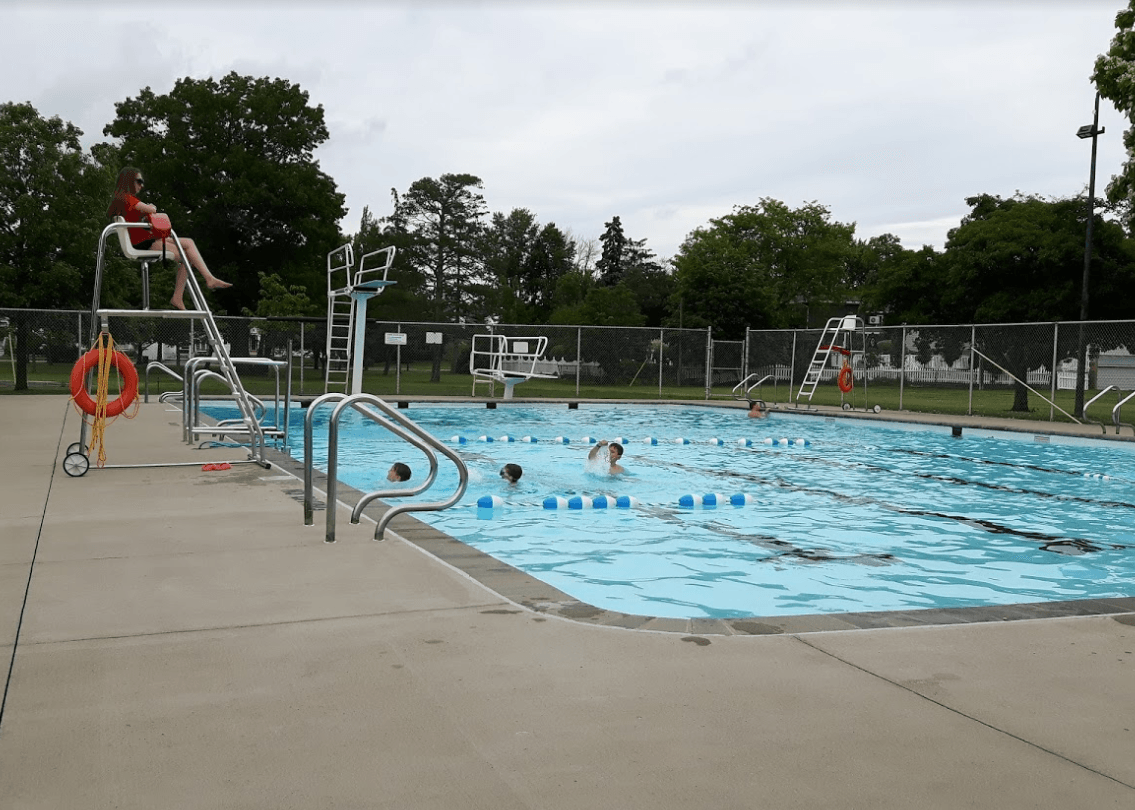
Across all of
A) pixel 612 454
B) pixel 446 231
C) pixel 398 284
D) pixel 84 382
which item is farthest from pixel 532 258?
pixel 84 382

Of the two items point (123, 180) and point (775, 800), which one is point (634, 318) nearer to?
point (123, 180)

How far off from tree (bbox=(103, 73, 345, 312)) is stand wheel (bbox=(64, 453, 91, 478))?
34.8 meters

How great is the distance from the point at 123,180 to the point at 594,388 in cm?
2417

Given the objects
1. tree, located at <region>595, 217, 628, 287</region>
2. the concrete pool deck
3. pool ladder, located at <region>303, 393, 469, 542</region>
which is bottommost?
the concrete pool deck

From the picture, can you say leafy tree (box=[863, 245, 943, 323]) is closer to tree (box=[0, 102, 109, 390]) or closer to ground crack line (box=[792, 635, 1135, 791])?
tree (box=[0, 102, 109, 390])

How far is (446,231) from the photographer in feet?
198

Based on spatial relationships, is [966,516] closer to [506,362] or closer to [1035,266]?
[1035,266]

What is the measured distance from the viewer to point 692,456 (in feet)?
48.1

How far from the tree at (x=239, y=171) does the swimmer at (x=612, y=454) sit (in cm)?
3268

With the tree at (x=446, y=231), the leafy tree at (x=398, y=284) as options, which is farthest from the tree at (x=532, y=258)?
the leafy tree at (x=398, y=284)

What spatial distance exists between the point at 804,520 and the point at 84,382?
23.1 feet

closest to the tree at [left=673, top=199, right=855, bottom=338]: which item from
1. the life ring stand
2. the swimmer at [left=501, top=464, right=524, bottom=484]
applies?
the life ring stand

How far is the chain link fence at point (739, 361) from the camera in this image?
2100cm

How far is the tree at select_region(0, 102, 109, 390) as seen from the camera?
24.0 metres
